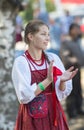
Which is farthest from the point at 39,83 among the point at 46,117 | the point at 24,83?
the point at 46,117

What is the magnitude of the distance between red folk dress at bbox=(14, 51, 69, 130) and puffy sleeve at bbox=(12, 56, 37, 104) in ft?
0.23

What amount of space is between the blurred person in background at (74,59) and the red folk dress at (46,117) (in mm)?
4211

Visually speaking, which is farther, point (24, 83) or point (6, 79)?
point (6, 79)

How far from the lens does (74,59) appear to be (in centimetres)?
904

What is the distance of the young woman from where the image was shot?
4645mm

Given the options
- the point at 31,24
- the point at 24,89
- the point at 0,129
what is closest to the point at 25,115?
the point at 24,89

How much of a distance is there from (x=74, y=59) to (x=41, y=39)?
437 cm

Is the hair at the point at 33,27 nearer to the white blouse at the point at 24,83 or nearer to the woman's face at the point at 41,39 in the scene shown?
the woman's face at the point at 41,39

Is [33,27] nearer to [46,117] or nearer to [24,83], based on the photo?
[24,83]

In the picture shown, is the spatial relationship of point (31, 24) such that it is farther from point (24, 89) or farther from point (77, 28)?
point (77, 28)

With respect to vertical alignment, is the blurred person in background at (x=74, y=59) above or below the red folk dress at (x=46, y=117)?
below

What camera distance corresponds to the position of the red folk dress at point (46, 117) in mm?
4715

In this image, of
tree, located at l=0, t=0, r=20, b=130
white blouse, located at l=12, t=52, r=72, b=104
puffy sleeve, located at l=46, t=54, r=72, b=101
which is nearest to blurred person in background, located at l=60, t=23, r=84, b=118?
tree, located at l=0, t=0, r=20, b=130

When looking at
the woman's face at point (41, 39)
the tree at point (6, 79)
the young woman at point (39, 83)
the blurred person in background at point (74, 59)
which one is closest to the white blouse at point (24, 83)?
the young woman at point (39, 83)
